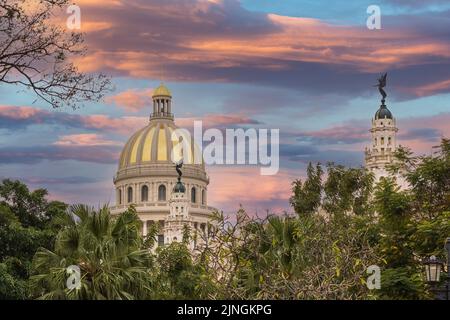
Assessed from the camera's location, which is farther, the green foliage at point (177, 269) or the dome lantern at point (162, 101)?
the dome lantern at point (162, 101)

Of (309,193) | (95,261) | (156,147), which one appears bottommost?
(95,261)

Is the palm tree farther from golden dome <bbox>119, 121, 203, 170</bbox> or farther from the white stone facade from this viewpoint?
golden dome <bbox>119, 121, 203, 170</bbox>

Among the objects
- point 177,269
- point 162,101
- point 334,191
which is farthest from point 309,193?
point 162,101

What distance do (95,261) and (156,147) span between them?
125m

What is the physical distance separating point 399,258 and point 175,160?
394ft

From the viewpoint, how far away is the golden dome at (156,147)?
505 ft

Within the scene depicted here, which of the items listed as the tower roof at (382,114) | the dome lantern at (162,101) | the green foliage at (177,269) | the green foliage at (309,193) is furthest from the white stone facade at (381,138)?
the dome lantern at (162,101)

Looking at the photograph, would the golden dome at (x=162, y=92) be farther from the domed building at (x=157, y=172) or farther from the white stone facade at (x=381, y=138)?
the white stone facade at (x=381, y=138)

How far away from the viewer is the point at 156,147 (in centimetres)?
15625

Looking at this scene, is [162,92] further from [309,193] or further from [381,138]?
[309,193]

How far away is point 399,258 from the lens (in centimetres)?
3284

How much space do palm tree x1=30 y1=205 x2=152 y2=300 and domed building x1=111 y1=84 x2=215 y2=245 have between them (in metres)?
116
